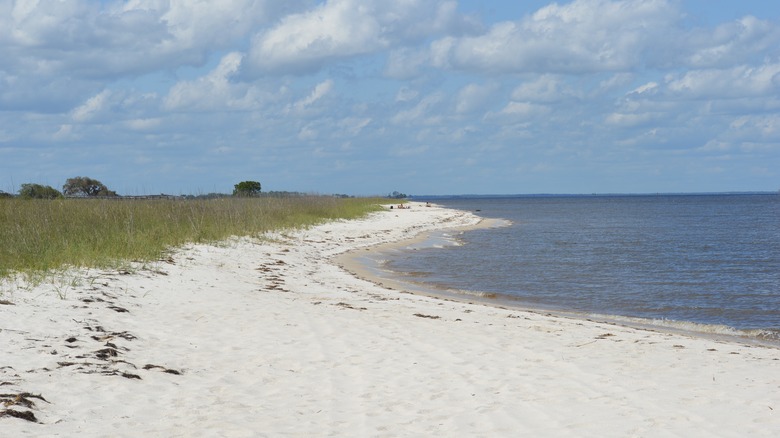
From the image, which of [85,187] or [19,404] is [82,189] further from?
[19,404]

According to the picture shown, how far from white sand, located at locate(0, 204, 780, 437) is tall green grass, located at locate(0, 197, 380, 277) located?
1457 mm

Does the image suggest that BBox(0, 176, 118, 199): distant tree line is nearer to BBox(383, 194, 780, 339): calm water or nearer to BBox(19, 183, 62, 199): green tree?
BBox(19, 183, 62, 199): green tree

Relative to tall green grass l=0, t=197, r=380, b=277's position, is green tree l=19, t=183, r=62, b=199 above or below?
above

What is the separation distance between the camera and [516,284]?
64.0ft

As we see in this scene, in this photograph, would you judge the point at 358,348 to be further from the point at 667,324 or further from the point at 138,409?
the point at 667,324

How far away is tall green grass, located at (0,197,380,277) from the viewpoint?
13.7 m

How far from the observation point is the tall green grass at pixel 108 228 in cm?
1366

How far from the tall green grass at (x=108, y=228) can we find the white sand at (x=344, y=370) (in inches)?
57.4

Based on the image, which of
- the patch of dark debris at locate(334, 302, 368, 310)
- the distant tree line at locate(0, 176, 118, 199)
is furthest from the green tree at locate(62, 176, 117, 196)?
the patch of dark debris at locate(334, 302, 368, 310)

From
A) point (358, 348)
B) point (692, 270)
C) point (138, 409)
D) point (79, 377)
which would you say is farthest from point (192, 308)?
point (692, 270)

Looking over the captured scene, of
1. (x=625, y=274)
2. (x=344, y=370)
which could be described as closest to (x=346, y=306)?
(x=344, y=370)

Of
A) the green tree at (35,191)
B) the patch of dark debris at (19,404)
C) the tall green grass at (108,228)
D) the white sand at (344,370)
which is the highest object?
the green tree at (35,191)

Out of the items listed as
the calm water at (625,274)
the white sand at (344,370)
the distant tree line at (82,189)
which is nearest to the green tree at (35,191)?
the distant tree line at (82,189)

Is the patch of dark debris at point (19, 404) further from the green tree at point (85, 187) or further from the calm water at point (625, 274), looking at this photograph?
the green tree at point (85, 187)
